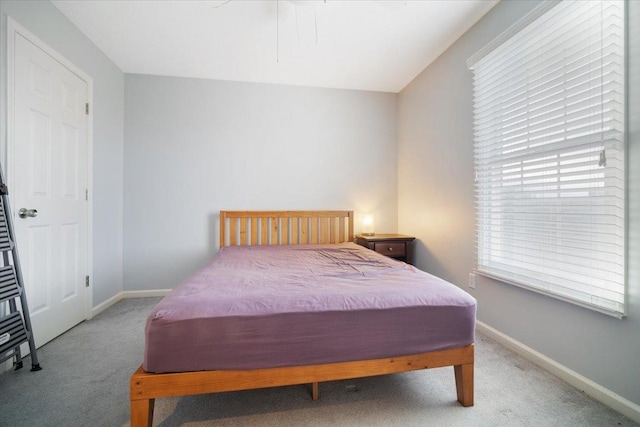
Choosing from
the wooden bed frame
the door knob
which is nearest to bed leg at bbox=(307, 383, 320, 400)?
the wooden bed frame

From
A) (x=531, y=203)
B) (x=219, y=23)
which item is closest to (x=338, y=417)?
(x=531, y=203)

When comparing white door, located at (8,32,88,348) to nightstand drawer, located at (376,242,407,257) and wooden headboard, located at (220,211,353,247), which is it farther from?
nightstand drawer, located at (376,242,407,257)

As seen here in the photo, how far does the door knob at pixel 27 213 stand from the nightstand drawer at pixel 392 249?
2882mm

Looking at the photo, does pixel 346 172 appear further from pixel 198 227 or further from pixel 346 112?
pixel 198 227

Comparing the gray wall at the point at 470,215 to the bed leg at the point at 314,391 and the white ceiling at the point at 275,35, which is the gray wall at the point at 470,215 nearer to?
the white ceiling at the point at 275,35

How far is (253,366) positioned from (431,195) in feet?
7.83

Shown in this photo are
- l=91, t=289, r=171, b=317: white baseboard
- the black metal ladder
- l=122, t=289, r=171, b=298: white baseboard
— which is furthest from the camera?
l=122, t=289, r=171, b=298: white baseboard

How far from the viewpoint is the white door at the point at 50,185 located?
1740 millimetres

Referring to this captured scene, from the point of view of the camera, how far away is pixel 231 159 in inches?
123

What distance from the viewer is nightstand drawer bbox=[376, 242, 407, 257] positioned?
9.70ft

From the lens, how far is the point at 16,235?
1.71 metres

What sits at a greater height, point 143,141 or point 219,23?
point 219,23

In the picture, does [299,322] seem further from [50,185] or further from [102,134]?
[102,134]

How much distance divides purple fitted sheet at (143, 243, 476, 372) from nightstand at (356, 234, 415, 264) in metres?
1.48
